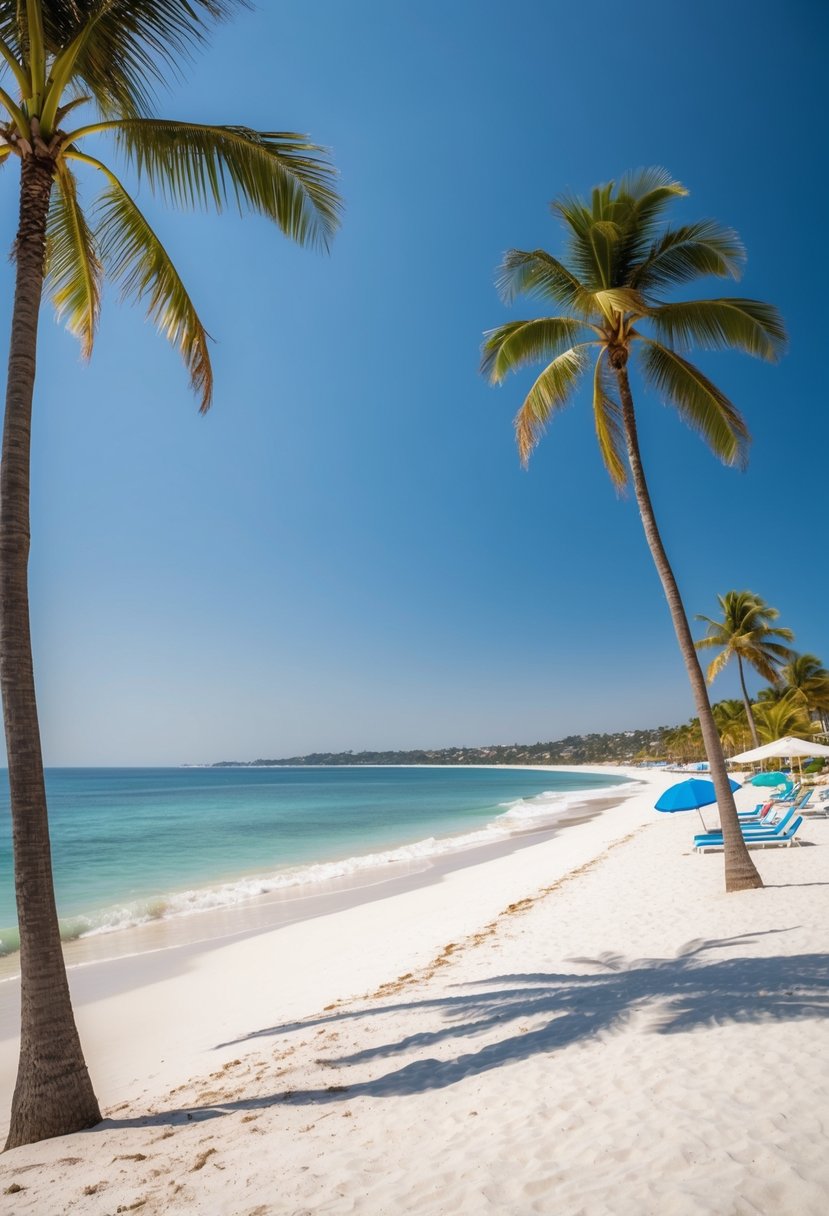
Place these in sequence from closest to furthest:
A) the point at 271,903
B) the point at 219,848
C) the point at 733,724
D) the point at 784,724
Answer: the point at 271,903 < the point at 219,848 < the point at 784,724 < the point at 733,724

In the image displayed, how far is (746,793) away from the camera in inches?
1111

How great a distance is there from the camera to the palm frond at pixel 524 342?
400 inches

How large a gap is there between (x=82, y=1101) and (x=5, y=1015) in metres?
5.34

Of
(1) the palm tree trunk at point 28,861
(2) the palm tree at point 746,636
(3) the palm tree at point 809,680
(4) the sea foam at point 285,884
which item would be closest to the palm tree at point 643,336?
(1) the palm tree trunk at point 28,861

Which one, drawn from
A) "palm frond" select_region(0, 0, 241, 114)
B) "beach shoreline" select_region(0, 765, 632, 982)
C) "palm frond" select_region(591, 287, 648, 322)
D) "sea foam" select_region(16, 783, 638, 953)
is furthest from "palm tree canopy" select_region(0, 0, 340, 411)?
"sea foam" select_region(16, 783, 638, 953)

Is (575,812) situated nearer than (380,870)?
No

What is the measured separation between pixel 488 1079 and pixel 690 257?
10623 millimetres

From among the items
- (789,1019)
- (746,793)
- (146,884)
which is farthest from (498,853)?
(789,1019)

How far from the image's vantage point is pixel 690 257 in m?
9.70

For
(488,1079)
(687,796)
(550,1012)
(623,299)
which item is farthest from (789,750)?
(488,1079)

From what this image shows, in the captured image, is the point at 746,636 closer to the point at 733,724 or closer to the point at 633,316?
the point at 733,724

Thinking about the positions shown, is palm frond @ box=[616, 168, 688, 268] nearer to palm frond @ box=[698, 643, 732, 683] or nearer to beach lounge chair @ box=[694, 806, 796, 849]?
beach lounge chair @ box=[694, 806, 796, 849]

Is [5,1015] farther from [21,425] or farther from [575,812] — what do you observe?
[575,812]

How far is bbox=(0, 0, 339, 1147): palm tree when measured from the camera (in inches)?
163
